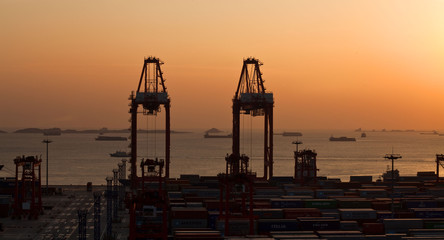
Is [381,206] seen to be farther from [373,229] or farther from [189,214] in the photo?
[189,214]

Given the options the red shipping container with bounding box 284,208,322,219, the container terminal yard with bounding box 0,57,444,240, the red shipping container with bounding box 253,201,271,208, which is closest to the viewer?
the container terminal yard with bounding box 0,57,444,240

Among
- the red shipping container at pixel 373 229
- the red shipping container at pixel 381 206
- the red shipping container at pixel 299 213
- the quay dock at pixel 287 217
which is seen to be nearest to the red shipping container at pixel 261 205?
the quay dock at pixel 287 217

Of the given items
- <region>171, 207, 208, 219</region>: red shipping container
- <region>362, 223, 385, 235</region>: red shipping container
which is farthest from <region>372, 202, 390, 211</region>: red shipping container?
<region>171, 207, 208, 219</region>: red shipping container

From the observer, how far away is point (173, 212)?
47.3m

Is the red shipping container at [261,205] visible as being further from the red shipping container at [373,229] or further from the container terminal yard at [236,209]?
the red shipping container at [373,229]

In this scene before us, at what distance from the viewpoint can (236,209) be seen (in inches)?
2149

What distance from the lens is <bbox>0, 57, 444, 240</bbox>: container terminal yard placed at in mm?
43688

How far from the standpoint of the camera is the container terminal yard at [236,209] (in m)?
43.7

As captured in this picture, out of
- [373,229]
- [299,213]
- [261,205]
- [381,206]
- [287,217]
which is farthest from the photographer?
[381,206]

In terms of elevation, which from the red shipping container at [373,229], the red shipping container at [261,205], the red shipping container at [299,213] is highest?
the red shipping container at [261,205]

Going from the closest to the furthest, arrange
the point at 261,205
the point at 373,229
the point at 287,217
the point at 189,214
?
1. the point at 373,229
2. the point at 189,214
3. the point at 287,217
4. the point at 261,205

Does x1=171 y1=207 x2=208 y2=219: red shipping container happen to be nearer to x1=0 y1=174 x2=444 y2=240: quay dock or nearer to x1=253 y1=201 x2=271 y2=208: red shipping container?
x1=0 y1=174 x2=444 y2=240: quay dock

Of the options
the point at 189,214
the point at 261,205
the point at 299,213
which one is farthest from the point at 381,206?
the point at 189,214

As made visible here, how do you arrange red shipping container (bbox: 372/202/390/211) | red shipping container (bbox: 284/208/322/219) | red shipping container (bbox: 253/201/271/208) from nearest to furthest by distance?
red shipping container (bbox: 284/208/322/219)
red shipping container (bbox: 253/201/271/208)
red shipping container (bbox: 372/202/390/211)
